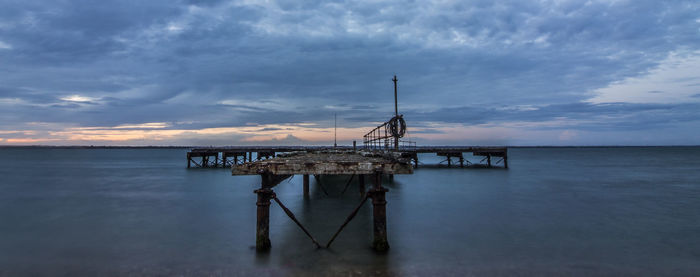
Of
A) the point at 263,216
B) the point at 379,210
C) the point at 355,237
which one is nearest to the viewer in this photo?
the point at 379,210

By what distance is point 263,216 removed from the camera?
845cm

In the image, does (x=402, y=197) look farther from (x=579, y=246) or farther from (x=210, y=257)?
(x=210, y=257)

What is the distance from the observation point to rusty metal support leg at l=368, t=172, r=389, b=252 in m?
8.20

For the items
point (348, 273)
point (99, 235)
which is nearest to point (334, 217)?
point (348, 273)

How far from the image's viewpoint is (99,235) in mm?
11383

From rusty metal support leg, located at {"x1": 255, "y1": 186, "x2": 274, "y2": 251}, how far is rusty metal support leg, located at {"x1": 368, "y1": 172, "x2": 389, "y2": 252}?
2.55 meters

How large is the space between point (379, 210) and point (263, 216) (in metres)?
2.91

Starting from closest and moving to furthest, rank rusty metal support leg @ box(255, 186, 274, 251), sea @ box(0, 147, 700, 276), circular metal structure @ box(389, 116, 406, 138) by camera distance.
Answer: sea @ box(0, 147, 700, 276) < rusty metal support leg @ box(255, 186, 274, 251) < circular metal structure @ box(389, 116, 406, 138)

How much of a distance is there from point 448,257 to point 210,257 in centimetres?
627

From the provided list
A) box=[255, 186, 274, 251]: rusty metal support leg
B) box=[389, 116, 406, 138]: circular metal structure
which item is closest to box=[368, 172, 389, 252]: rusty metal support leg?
box=[255, 186, 274, 251]: rusty metal support leg

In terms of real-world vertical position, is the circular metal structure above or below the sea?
above

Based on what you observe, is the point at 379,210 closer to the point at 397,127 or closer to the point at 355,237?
the point at 355,237

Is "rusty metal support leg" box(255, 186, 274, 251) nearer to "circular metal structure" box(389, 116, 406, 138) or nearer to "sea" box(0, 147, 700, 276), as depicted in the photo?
"sea" box(0, 147, 700, 276)

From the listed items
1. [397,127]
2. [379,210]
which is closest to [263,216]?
[379,210]
